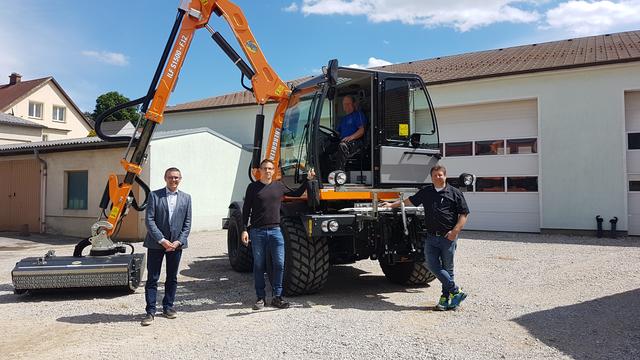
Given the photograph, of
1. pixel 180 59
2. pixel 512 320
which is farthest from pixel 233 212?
pixel 512 320

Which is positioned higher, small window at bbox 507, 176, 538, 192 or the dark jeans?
small window at bbox 507, 176, 538, 192

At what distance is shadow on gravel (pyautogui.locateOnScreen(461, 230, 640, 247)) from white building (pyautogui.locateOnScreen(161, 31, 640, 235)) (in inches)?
17.8

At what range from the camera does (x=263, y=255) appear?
5977 mm

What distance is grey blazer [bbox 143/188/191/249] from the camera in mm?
5340

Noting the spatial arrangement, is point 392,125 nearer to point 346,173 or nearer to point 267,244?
point 346,173

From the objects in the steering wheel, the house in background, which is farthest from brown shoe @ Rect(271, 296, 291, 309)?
the house in background

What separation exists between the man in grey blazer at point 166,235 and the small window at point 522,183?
11.9 meters

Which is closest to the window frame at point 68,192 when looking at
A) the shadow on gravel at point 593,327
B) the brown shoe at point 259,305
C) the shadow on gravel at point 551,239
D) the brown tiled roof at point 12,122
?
the brown shoe at point 259,305

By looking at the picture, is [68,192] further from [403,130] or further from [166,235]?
[403,130]

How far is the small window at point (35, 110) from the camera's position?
36281mm

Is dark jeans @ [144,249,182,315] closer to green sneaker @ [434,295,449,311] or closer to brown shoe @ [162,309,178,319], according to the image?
brown shoe @ [162,309,178,319]

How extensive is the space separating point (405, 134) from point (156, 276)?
372cm

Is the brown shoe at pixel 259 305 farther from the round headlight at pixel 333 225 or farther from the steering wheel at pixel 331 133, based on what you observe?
the steering wheel at pixel 331 133

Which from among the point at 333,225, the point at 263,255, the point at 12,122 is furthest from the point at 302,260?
the point at 12,122
